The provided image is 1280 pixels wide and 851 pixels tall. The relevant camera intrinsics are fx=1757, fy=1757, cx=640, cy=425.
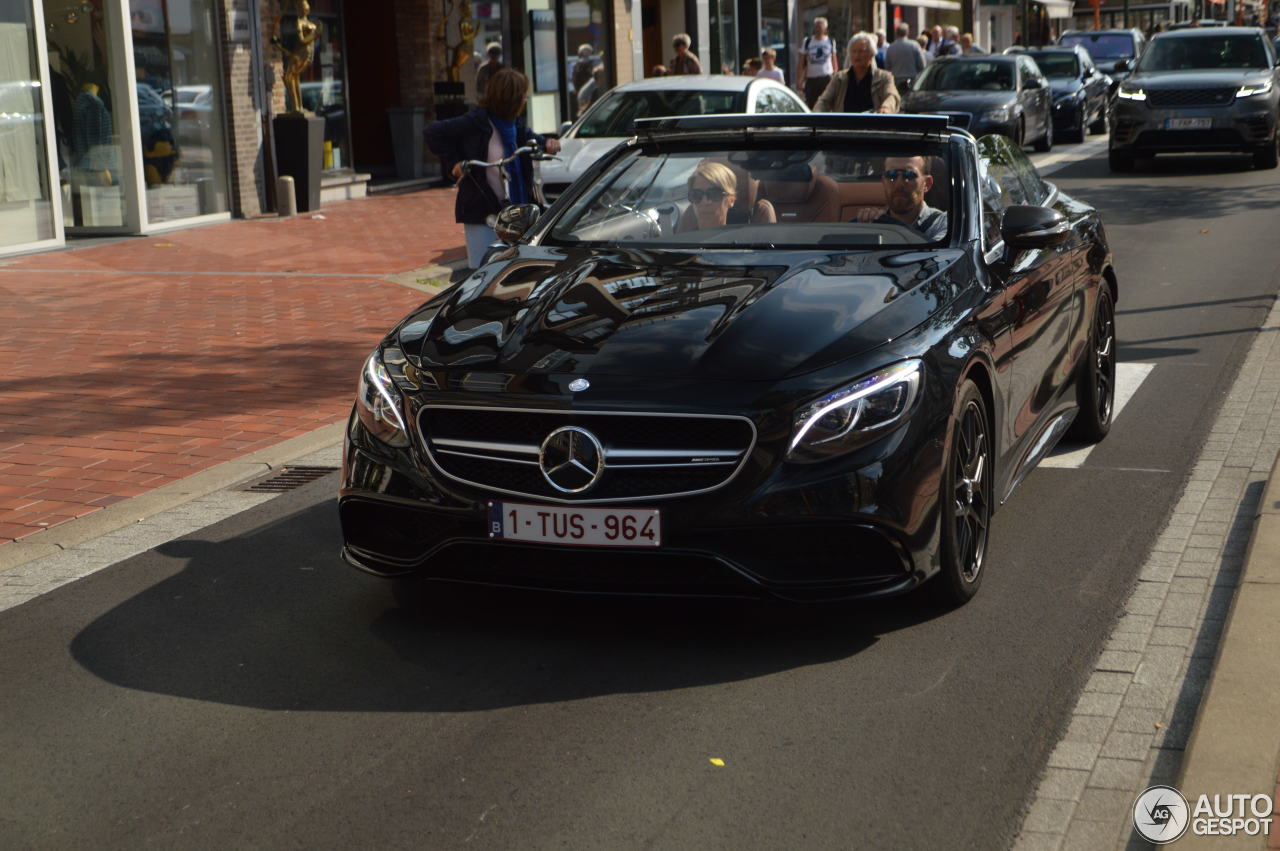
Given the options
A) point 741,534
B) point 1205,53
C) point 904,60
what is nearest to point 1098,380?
point 741,534

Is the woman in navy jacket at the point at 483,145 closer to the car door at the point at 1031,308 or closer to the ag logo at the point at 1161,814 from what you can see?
the car door at the point at 1031,308

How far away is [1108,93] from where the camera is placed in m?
32.0

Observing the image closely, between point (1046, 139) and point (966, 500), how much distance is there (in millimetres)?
22307

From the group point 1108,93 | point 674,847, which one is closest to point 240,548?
point 674,847

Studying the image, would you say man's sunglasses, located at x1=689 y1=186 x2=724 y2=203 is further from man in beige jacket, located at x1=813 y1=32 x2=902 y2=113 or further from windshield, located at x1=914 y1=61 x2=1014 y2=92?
windshield, located at x1=914 y1=61 x2=1014 y2=92

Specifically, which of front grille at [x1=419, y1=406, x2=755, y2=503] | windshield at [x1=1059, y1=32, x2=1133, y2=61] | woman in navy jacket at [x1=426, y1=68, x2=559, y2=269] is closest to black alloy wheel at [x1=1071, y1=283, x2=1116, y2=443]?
front grille at [x1=419, y1=406, x2=755, y2=503]

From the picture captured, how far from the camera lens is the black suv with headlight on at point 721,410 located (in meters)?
4.67

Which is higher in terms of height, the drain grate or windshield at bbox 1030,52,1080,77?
windshield at bbox 1030,52,1080,77

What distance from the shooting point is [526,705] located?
179 inches

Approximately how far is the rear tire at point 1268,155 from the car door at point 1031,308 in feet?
53.1

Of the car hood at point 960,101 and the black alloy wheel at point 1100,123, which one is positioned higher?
the car hood at point 960,101

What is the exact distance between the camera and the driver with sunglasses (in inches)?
236

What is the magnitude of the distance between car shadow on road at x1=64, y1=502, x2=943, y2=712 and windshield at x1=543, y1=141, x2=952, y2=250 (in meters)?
1.36

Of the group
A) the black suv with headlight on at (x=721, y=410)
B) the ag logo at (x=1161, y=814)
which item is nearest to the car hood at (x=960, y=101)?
the black suv with headlight on at (x=721, y=410)
